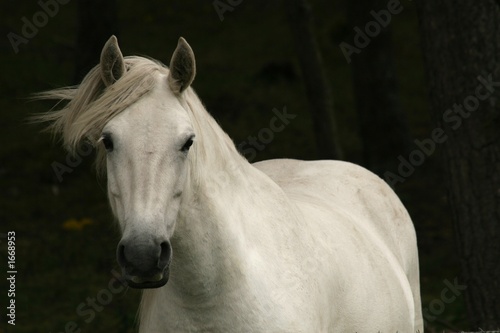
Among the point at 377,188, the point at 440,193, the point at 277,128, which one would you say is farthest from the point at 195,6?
the point at 377,188

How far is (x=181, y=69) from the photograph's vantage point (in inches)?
156

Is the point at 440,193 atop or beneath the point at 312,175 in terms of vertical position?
beneath

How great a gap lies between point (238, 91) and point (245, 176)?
12.8 meters

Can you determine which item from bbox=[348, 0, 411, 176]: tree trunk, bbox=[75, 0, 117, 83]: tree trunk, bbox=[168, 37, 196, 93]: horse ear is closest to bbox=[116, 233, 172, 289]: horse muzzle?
bbox=[168, 37, 196, 93]: horse ear

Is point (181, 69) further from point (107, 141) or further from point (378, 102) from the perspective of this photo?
point (378, 102)

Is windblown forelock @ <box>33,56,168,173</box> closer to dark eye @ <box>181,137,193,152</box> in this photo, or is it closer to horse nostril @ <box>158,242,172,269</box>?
dark eye @ <box>181,137,193,152</box>

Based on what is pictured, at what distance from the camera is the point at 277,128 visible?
49.0 feet

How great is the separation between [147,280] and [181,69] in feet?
3.08

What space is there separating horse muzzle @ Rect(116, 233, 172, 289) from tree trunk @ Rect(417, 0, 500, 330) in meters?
3.41

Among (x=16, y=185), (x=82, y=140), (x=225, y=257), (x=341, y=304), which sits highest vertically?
(x=82, y=140)

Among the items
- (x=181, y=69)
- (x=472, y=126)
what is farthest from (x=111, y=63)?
(x=472, y=126)

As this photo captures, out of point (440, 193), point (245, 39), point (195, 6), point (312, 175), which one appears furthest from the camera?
point (195, 6)

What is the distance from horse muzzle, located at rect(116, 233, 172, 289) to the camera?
11.5ft

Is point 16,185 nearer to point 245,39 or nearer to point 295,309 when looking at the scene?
point 245,39
